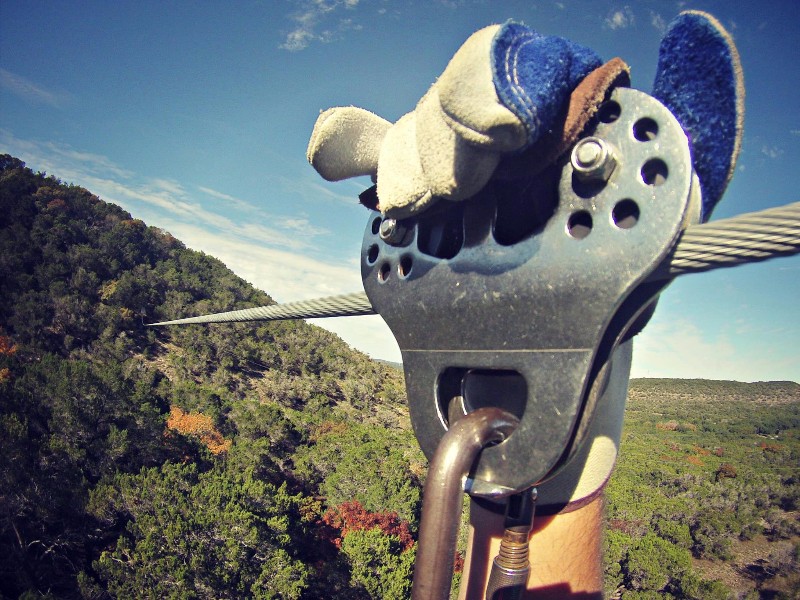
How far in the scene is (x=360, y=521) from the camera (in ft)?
46.7

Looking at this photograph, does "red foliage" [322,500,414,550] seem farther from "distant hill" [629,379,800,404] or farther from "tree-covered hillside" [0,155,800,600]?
"distant hill" [629,379,800,404]

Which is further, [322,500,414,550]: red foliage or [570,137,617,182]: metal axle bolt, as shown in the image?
[322,500,414,550]: red foliage

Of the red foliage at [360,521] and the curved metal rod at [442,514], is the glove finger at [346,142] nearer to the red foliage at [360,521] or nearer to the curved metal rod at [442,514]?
the curved metal rod at [442,514]

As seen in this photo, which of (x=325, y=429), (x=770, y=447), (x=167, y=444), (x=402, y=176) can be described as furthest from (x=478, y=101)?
(x=770, y=447)

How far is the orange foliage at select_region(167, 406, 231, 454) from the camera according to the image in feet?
54.1

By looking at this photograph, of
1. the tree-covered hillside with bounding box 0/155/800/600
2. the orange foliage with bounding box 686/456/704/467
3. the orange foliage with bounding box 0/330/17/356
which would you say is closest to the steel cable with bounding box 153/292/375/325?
the tree-covered hillside with bounding box 0/155/800/600

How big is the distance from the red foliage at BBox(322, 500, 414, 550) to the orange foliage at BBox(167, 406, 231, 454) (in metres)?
4.78

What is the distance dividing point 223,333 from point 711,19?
27.6 metres

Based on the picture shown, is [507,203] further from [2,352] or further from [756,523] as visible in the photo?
[756,523]

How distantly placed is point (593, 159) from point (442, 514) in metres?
0.51

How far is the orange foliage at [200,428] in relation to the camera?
16500mm

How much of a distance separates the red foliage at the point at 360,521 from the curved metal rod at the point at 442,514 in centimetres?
1474

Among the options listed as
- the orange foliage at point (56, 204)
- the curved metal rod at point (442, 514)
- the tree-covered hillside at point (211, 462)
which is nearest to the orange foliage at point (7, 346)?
the tree-covered hillside at point (211, 462)

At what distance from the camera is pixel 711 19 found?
0.64 m
